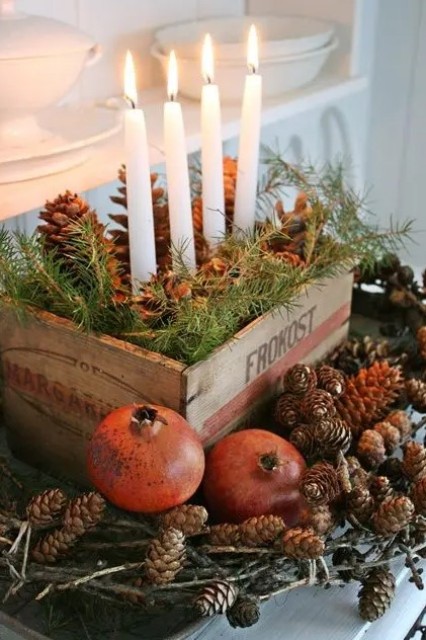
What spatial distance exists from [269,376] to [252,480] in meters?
0.14

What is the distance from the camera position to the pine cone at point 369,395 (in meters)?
0.71

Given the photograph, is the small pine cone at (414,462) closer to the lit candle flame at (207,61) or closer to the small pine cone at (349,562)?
the small pine cone at (349,562)

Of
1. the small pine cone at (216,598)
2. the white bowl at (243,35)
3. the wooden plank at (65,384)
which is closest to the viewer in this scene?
the small pine cone at (216,598)

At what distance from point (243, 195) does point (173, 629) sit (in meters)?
0.39

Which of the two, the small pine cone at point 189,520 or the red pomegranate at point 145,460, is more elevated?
the red pomegranate at point 145,460

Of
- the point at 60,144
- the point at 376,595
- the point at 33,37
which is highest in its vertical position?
the point at 33,37

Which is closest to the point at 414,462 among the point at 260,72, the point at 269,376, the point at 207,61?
the point at 269,376

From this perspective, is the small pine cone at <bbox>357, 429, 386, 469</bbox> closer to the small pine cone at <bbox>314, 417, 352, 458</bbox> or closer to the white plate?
the small pine cone at <bbox>314, 417, 352, 458</bbox>

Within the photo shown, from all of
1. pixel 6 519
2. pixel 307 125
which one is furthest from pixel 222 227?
pixel 307 125

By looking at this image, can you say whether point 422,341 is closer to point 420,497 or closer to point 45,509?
point 420,497

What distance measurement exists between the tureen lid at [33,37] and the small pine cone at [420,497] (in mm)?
490

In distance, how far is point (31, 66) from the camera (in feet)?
2.43

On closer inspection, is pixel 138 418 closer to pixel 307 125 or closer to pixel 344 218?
pixel 344 218

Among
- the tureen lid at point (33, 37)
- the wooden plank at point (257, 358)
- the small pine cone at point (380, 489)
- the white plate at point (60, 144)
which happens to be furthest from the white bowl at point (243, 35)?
the small pine cone at point (380, 489)
